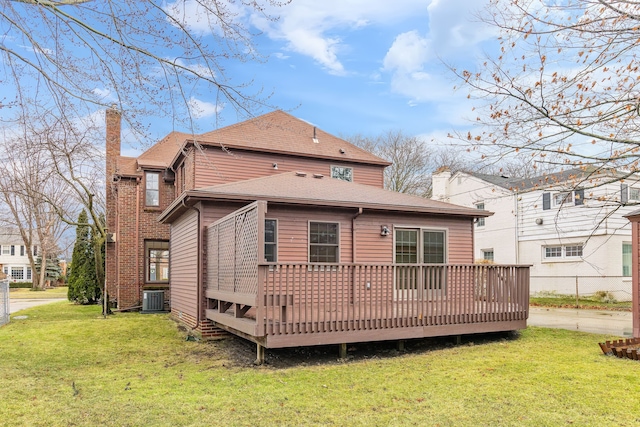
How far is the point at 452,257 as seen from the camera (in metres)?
11.8

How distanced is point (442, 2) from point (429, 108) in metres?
4.38

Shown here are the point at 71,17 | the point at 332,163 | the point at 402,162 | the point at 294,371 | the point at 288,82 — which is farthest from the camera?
the point at 402,162

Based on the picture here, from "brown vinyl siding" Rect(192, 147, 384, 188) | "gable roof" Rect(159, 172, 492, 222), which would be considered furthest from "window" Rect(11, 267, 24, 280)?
"brown vinyl siding" Rect(192, 147, 384, 188)

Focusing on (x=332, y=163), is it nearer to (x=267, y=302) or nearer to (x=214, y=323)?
(x=214, y=323)

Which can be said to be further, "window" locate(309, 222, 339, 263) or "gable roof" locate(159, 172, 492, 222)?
"window" locate(309, 222, 339, 263)

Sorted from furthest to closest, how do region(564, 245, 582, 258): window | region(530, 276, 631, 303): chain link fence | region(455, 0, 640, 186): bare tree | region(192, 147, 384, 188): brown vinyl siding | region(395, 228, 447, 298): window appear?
region(564, 245, 582, 258): window
region(530, 276, 631, 303): chain link fence
region(192, 147, 384, 188): brown vinyl siding
region(395, 228, 447, 298): window
region(455, 0, 640, 186): bare tree

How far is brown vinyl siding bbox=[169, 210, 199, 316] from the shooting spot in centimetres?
1034

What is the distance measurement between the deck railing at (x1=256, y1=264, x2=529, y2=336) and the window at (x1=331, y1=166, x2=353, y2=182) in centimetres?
731

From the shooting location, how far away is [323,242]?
10445mm

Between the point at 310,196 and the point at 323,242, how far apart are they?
3.76 ft

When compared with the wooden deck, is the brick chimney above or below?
above

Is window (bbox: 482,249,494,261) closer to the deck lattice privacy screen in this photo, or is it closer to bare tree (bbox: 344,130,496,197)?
bare tree (bbox: 344,130,496,197)

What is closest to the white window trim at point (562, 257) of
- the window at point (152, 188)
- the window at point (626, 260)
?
the window at point (626, 260)

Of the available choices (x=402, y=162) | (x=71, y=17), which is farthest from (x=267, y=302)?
(x=402, y=162)
